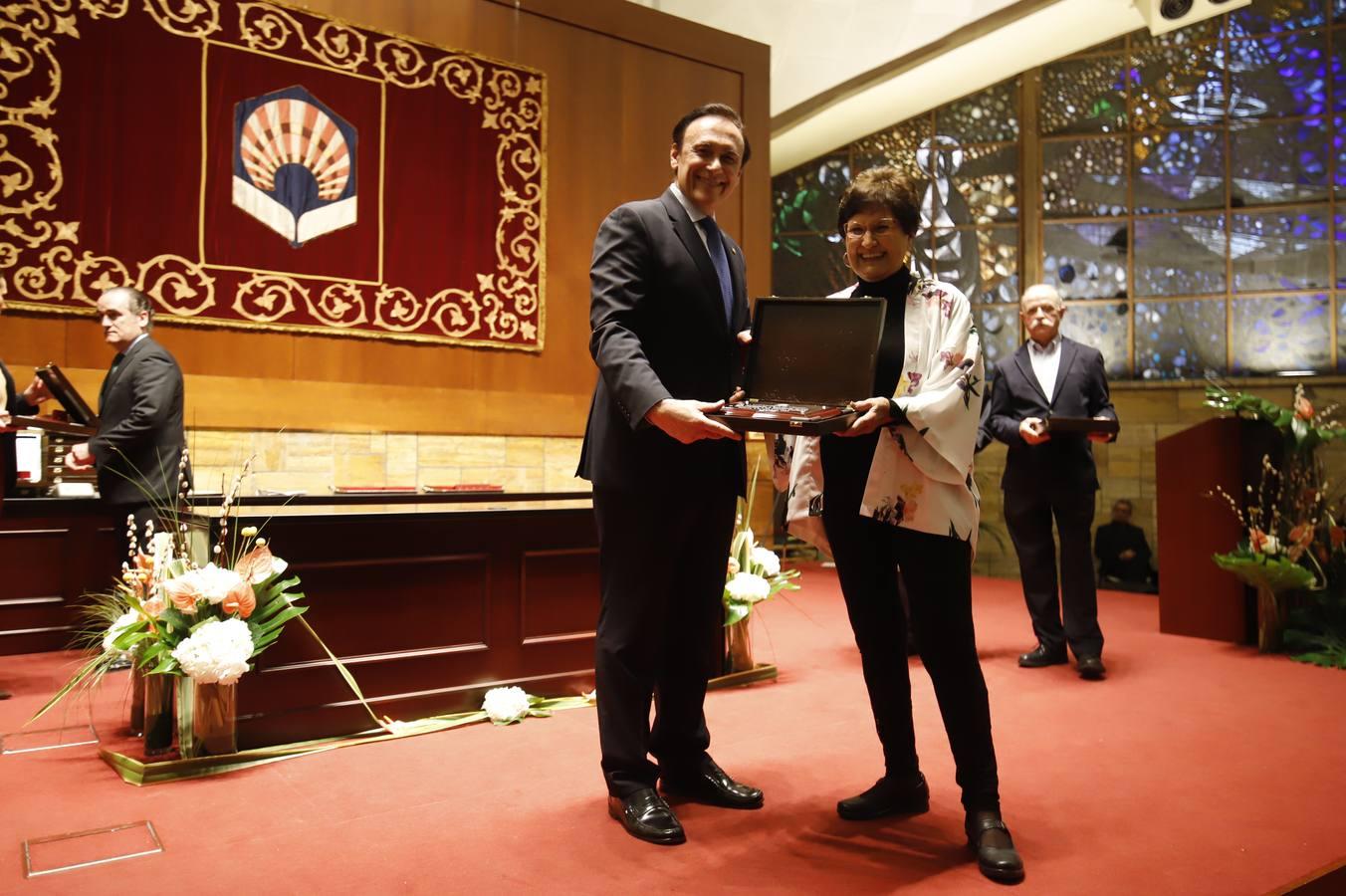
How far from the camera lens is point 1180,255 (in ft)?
25.0

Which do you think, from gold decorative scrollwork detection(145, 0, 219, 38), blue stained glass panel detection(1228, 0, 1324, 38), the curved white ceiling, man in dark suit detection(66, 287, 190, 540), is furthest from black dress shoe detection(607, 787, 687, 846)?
blue stained glass panel detection(1228, 0, 1324, 38)

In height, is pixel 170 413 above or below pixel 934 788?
above

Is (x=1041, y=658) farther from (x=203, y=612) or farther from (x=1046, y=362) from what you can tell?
(x=203, y=612)

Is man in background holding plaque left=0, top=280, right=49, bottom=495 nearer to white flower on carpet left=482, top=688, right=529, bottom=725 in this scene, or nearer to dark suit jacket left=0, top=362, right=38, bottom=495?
dark suit jacket left=0, top=362, right=38, bottom=495

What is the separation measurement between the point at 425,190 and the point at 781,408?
4295 mm

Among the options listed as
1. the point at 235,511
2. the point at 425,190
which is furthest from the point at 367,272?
the point at 235,511

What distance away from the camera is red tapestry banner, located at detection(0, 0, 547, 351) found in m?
4.61

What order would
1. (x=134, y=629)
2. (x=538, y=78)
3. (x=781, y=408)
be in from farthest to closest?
1. (x=538, y=78)
2. (x=134, y=629)
3. (x=781, y=408)

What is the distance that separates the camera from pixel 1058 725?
3.00 meters

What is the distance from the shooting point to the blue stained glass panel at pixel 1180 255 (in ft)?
24.7

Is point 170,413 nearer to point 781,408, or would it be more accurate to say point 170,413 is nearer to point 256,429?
point 256,429

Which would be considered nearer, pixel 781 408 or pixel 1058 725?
pixel 781 408

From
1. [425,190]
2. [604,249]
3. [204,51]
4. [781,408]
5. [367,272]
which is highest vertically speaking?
[204,51]

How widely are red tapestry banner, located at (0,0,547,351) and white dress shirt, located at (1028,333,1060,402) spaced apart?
9.89 ft
